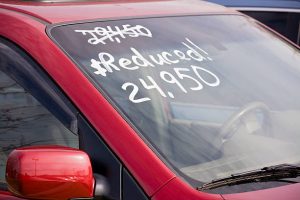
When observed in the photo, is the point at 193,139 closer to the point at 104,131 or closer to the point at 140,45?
the point at 104,131

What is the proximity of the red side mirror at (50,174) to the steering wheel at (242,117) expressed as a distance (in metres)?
0.53

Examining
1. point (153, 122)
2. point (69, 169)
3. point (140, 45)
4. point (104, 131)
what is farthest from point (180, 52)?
point (69, 169)

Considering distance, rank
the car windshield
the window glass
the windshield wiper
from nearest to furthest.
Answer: the windshield wiper → the car windshield → the window glass

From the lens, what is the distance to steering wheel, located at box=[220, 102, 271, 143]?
2.18 metres

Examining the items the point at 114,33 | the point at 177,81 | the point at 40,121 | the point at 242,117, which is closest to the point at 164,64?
the point at 177,81

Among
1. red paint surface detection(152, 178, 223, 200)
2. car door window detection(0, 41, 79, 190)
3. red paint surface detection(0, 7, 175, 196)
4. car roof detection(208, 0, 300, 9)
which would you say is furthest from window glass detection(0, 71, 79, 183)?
car roof detection(208, 0, 300, 9)

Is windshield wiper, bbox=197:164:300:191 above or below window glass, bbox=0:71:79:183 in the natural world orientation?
below

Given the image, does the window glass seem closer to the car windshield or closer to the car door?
the car door

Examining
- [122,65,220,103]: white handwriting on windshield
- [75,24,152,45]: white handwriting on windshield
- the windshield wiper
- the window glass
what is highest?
[75,24,152,45]: white handwriting on windshield

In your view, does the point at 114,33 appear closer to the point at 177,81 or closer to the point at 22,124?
the point at 177,81

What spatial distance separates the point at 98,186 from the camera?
192 centimetres

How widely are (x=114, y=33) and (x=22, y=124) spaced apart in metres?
0.47

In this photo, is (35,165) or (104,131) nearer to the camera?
(35,165)

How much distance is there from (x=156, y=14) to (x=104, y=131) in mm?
786
